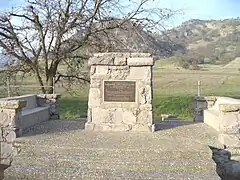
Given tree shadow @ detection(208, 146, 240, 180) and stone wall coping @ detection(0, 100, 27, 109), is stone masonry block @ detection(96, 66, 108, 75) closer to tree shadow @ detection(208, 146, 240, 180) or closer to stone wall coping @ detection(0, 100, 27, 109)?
stone wall coping @ detection(0, 100, 27, 109)

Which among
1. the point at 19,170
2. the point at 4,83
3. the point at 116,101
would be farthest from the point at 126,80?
the point at 4,83

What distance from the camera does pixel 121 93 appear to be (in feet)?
27.2

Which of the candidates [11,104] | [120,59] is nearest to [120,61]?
[120,59]

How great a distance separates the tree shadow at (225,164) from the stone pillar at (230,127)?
0.20 meters

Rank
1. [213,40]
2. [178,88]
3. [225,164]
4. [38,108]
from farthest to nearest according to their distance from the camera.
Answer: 1. [213,40]
2. [178,88]
3. [38,108]
4. [225,164]

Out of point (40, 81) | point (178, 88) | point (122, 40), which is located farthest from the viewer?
point (178, 88)

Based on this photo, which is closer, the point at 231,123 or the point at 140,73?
the point at 231,123

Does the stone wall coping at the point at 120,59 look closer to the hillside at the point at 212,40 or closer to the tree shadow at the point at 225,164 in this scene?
the tree shadow at the point at 225,164

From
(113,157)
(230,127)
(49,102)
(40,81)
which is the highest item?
(40,81)

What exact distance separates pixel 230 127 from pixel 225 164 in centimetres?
73

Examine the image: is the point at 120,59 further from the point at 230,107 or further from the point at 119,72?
the point at 230,107

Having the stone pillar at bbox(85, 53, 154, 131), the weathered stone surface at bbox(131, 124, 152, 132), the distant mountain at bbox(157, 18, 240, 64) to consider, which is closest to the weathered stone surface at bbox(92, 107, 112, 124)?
the stone pillar at bbox(85, 53, 154, 131)

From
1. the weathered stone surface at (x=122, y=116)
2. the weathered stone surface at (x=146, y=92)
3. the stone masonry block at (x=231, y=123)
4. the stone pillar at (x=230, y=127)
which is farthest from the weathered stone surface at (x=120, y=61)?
the stone masonry block at (x=231, y=123)

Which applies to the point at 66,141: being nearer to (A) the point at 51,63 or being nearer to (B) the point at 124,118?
(B) the point at 124,118
